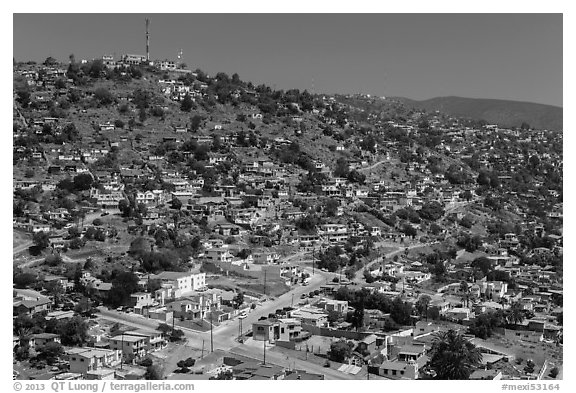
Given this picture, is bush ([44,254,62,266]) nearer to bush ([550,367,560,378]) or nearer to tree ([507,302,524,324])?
tree ([507,302,524,324])

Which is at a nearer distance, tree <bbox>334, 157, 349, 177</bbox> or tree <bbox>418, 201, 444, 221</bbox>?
tree <bbox>418, 201, 444, 221</bbox>

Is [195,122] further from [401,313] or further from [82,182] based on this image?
[401,313]

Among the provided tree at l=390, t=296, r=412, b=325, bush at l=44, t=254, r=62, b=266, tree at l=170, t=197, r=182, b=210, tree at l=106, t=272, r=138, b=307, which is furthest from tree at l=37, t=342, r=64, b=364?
tree at l=170, t=197, r=182, b=210

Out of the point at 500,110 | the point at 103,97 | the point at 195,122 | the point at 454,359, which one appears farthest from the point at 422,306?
the point at 500,110

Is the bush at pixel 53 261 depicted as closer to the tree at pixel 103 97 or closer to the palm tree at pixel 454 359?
the palm tree at pixel 454 359

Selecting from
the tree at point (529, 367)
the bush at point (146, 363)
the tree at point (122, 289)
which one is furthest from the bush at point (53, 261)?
the tree at point (529, 367)

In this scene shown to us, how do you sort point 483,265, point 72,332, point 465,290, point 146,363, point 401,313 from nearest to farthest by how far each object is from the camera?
1. point 146,363
2. point 72,332
3. point 401,313
4. point 465,290
5. point 483,265

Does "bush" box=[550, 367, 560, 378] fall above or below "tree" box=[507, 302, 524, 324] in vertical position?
below
